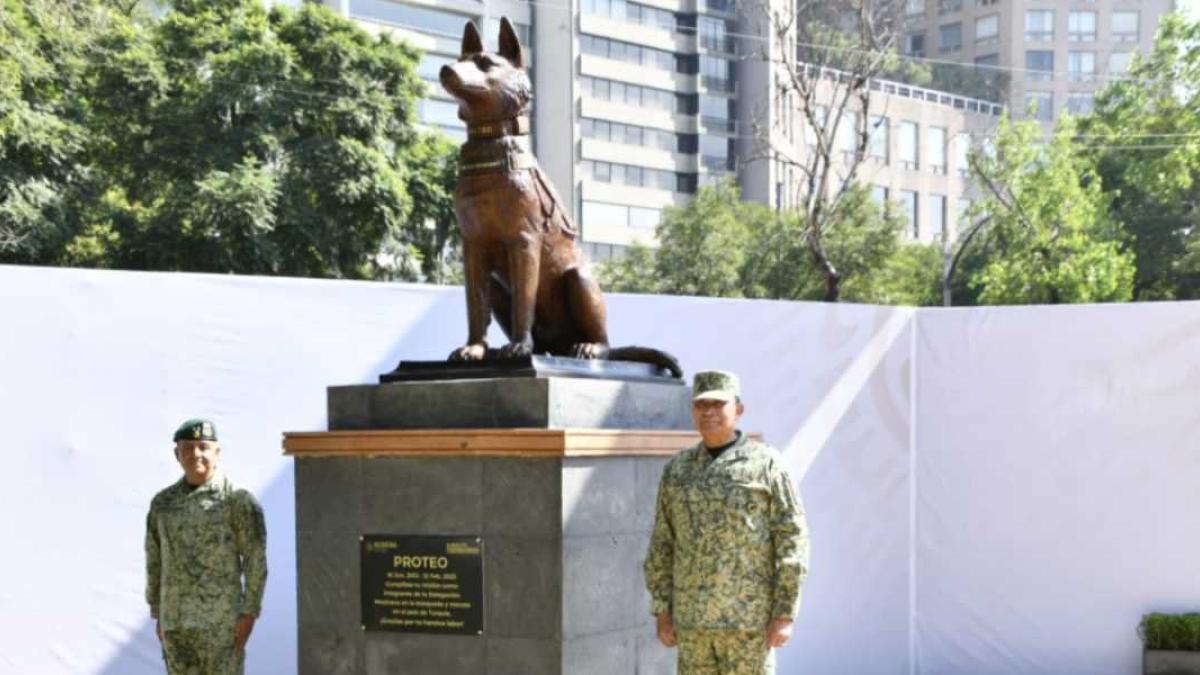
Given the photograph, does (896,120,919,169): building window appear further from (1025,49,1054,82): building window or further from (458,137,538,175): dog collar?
(458,137,538,175): dog collar

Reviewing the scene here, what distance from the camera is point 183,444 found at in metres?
5.34

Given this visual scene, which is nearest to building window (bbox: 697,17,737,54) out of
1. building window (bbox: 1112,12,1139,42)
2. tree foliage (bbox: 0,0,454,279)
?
building window (bbox: 1112,12,1139,42)

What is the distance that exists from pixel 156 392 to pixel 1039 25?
203 feet

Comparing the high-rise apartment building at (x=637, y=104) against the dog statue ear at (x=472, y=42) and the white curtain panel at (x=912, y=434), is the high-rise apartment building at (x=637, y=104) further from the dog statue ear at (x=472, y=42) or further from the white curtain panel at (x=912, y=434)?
the dog statue ear at (x=472, y=42)

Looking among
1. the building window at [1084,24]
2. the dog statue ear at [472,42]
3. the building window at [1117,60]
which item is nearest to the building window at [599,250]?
the building window at [1117,60]

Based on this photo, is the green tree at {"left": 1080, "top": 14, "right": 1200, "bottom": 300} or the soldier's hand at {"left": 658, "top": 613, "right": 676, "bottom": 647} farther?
the green tree at {"left": 1080, "top": 14, "right": 1200, "bottom": 300}

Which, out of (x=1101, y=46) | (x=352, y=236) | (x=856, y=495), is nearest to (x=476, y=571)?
(x=856, y=495)

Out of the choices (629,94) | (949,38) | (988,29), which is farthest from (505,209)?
(949,38)

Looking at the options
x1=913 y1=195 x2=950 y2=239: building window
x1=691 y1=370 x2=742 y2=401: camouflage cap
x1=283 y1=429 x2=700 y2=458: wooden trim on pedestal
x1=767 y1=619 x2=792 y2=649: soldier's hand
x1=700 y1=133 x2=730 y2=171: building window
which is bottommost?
x1=767 y1=619 x2=792 y2=649: soldier's hand

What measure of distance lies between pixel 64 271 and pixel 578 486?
8.88ft

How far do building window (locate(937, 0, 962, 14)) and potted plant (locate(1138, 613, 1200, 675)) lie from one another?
5867cm

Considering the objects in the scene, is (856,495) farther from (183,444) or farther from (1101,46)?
(1101,46)

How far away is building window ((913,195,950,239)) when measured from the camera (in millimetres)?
55250

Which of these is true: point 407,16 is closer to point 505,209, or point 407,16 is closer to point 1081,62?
point 1081,62
